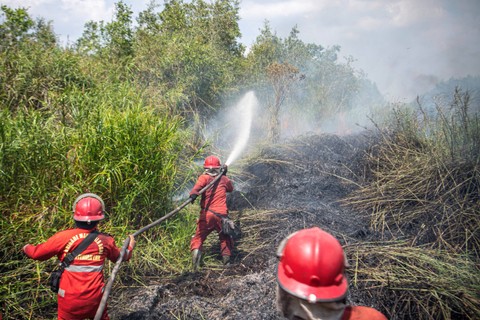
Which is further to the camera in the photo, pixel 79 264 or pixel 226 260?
pixel 226 260

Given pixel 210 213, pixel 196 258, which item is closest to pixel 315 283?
pixel 196 258

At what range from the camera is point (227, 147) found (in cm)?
1001

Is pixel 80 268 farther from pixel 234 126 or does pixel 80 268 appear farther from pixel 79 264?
pixel 234 126

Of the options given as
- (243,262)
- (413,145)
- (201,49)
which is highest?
(201,49)

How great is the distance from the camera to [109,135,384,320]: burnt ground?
3545 millimetres

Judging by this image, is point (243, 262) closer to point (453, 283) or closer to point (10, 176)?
point (453, 283)

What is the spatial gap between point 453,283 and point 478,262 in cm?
104

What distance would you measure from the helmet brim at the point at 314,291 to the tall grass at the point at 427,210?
220 cm

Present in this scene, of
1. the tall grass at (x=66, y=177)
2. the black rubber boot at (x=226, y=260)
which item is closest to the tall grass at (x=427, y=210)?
the black rubber boot at (x=226, y=260)

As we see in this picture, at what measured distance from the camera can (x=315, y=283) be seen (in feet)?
4.78

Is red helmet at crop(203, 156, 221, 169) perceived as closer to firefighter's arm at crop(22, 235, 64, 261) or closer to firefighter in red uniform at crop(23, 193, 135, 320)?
firefighter in red uniform at crop(23, 193, 135, 320)

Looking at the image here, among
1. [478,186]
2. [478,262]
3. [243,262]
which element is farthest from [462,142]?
[243,262]

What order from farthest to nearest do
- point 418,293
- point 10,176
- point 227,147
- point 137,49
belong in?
point 227,147, point 137,49, point 10,176, point 418,293

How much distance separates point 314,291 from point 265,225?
4070mm
